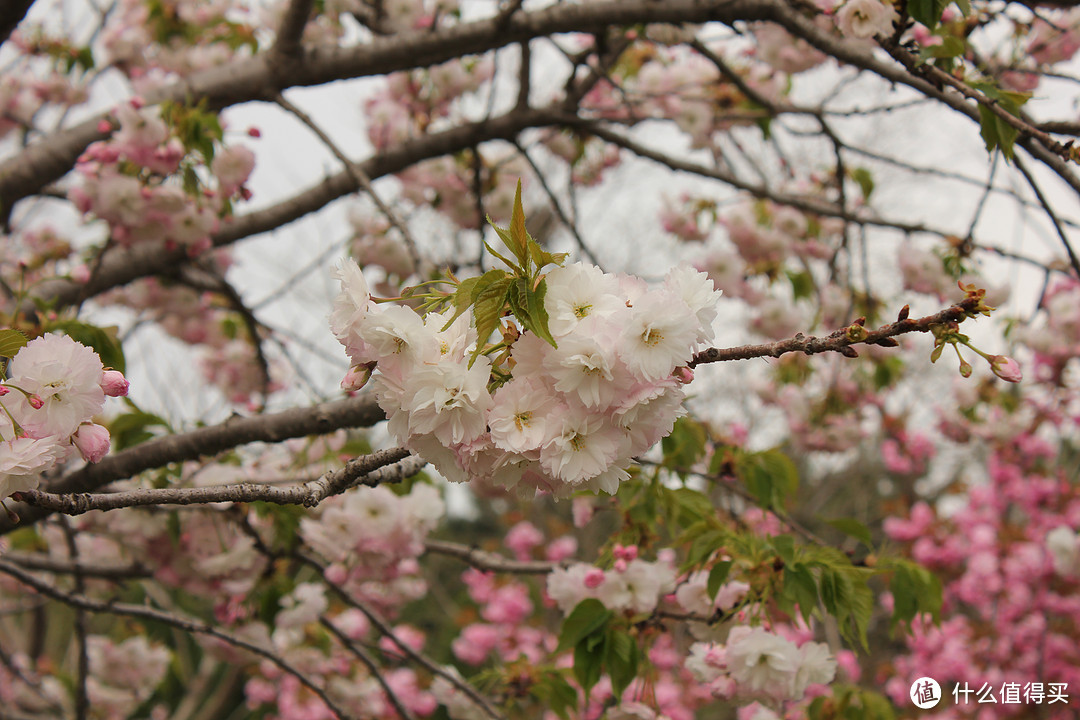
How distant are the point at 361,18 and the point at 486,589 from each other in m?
4.92

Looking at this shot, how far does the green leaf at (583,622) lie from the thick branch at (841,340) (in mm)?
825

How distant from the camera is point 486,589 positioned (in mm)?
6332

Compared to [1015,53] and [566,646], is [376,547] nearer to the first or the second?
[566,646]

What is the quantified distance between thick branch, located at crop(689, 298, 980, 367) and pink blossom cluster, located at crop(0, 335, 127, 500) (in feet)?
2.45

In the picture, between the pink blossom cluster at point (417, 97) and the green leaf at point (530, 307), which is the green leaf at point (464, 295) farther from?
the pink blossom cluster at point (417, 97)

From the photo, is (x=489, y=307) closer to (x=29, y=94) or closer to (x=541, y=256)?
(x=541, y=256)

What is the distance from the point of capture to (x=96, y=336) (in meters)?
1.40

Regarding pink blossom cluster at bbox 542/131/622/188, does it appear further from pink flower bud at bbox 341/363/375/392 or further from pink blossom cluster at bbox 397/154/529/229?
pink flower bud at bbox 341/363/375/392

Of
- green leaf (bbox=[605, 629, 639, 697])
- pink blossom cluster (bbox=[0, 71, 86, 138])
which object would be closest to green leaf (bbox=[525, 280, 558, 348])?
green leaf (bbox=[605, 629, 639, 697])

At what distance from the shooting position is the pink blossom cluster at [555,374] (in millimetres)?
742

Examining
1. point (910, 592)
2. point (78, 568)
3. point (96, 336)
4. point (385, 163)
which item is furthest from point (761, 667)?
Answer: point (385, 163)

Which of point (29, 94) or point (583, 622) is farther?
point (29, 94)

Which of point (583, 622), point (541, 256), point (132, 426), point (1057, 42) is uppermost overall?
point (1057, 42)

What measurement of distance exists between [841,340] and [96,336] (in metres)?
1.40
